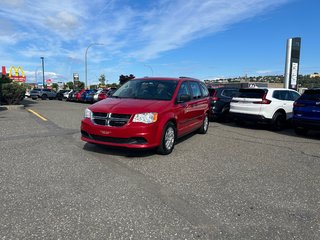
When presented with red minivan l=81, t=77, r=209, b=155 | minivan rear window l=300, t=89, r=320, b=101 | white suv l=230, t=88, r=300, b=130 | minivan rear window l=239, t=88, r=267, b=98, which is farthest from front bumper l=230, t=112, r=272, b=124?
red minivan l=81, t=77, r=209, b=155

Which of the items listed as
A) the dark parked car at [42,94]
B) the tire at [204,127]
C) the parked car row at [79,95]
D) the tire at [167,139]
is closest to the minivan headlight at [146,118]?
the tire at [167,139]

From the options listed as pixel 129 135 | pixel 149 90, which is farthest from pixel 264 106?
pixel 129 135

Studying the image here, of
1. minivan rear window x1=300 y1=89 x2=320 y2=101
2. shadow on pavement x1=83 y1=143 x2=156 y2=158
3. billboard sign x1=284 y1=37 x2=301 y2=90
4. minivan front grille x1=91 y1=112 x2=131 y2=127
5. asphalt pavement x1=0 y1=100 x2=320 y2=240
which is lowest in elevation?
asphalt pavement x1=0 y1=100 x2=320 y2=240

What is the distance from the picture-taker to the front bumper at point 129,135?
566 centimetres

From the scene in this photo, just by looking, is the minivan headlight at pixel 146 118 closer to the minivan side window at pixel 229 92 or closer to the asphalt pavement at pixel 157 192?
the asphalt pavement at pixel 157 192

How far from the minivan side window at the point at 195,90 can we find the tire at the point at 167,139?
1.84m

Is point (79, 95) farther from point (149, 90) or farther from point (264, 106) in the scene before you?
point (149, 90)

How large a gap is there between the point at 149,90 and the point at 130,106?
3.79 feet

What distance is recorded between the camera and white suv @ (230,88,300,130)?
10320mm

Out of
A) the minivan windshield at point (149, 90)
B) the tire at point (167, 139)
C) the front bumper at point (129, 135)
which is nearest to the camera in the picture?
the front bumper at point (129, 135)

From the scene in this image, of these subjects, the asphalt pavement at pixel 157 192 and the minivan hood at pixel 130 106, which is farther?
the minivan hood at pixel 130 106

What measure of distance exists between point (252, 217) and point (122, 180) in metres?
2.12

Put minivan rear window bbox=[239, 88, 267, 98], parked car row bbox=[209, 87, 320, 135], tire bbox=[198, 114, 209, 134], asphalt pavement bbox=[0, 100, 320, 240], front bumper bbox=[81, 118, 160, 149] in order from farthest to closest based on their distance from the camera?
minivan rear window bbox=[239, 88, 267, 98] → tire bbox=[198, 114, 209, 134] → parked car row bbox=[209, 87, 320, 135] → front bumper bbox=[81, 118, 160, 149] → asphalt pavement bbox=[0, 100, 320, 240]

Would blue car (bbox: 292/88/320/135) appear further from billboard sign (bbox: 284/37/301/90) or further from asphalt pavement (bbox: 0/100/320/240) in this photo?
billboard sign (bbox: 284/37/301/90)
